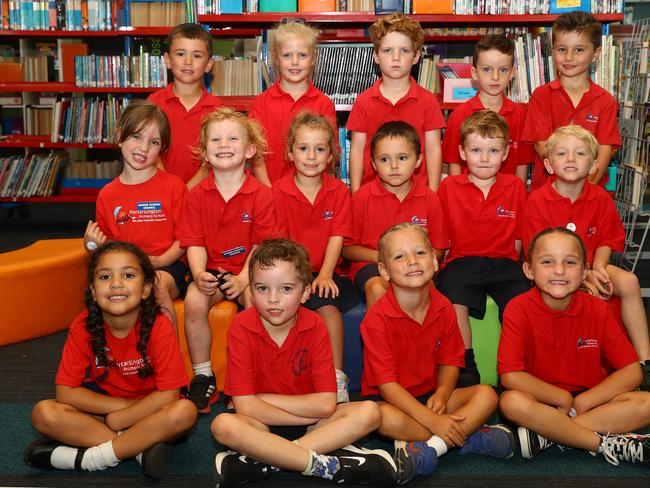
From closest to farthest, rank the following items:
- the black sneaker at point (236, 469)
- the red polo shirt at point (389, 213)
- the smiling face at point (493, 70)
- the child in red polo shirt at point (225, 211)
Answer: the black sneaker at point (236, 469), the child in red polo shirt at point (225, 211), the red polo shirt at point (389, 213), the smiling face at point (493, 70)

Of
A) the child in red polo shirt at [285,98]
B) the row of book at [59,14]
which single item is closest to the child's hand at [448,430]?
the child in red polo shirt at [285,98]

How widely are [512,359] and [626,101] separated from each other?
2.39 m

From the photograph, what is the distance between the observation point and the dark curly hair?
244 cm

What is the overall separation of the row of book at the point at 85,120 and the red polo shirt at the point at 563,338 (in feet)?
16.0

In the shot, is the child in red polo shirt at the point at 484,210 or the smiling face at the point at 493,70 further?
the smiling face at the point at 493,70

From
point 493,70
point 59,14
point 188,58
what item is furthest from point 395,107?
point 59,14

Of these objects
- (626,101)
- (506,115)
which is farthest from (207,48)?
(626,101)

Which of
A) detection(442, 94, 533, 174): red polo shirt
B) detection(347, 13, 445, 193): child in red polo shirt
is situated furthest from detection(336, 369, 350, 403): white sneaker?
detection(442, 94, 533, 174): red polo shirt

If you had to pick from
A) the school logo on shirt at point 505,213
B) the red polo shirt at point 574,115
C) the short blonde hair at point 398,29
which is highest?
the short blonde hair at point 398,29

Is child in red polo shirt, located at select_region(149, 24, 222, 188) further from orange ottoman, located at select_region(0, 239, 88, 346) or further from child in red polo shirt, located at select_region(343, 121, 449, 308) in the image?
child in red polo shirt, located at select_region(343, 121, 449, 308)

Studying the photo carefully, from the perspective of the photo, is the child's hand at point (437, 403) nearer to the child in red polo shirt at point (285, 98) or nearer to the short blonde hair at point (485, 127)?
the short blonde hair at point (485, 127)

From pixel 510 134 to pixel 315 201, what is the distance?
118 centimetres

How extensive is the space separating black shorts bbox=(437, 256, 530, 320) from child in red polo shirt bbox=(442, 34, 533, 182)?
0.80 metres

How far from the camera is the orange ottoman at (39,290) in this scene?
11.5 ft
